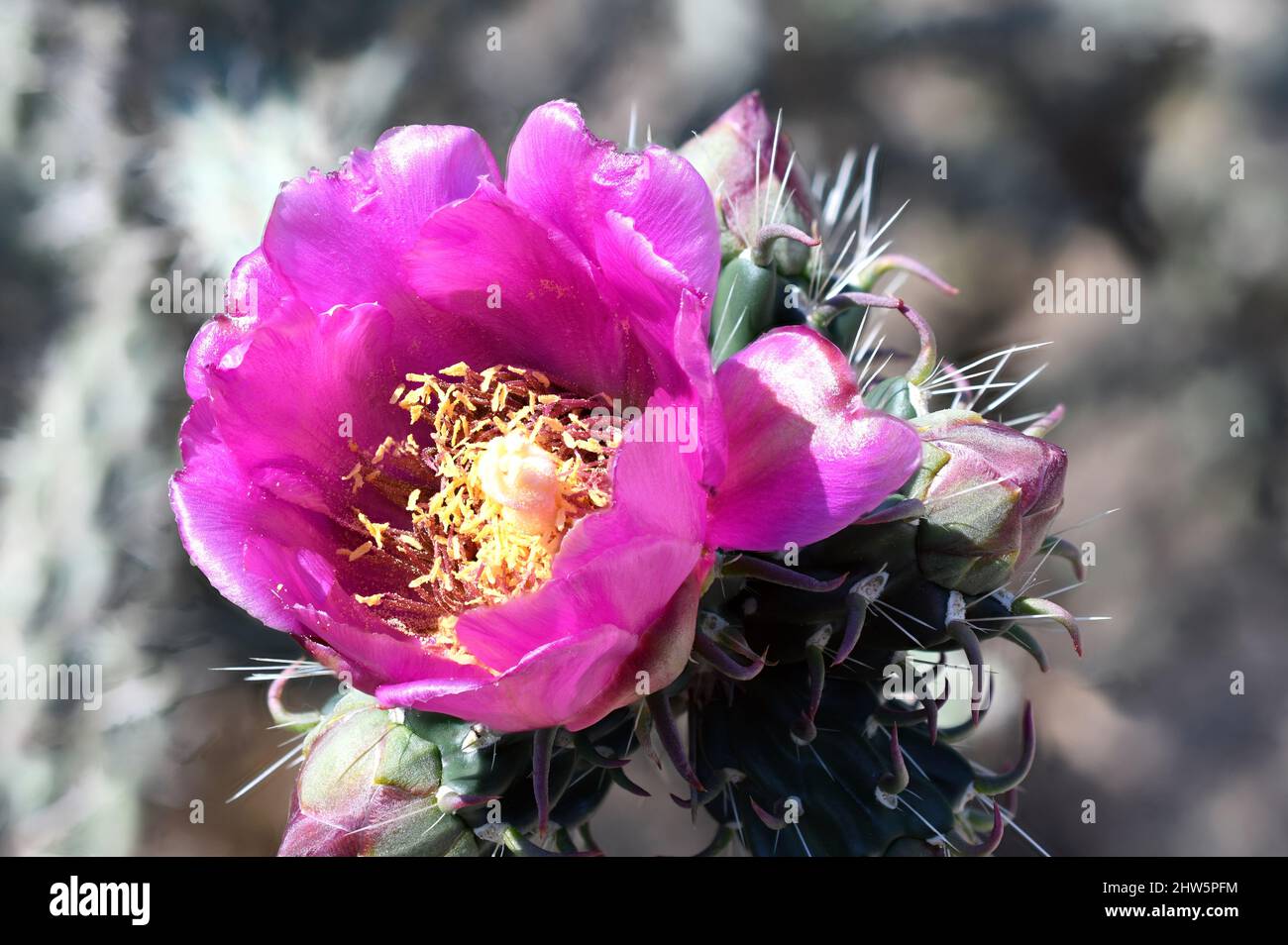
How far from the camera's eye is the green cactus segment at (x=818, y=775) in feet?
4.03

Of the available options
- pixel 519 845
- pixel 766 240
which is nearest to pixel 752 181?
pixel 766 240

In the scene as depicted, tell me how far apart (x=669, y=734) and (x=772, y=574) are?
0.16 meters

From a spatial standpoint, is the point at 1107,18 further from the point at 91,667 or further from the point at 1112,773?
the point at 91,667

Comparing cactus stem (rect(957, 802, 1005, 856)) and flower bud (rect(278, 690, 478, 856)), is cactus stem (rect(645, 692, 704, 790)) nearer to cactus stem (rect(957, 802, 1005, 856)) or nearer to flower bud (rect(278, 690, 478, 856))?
flower bud (rect(278, 690, 478, 856))

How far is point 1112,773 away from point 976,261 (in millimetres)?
1222

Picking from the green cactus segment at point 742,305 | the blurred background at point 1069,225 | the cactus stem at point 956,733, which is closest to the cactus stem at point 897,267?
the green cactus segment at point 742,305

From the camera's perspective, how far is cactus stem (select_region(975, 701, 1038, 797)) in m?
1.25

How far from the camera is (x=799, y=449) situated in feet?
3.31

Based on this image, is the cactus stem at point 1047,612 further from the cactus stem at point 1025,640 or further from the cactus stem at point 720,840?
the cactus stem at point 720,840

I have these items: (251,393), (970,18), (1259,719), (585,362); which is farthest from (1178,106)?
(251,393)

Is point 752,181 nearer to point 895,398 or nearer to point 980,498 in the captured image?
Result: point 895,398

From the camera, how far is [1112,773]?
9.17ft

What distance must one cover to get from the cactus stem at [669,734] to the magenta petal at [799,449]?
0.16 meters
